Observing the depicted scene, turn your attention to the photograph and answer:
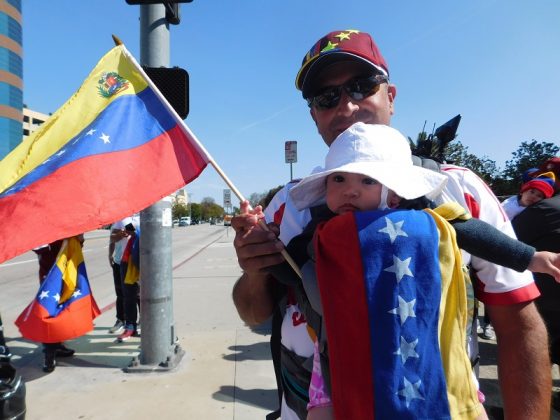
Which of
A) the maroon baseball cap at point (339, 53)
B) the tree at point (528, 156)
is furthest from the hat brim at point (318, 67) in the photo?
the tree at point (528, 156)

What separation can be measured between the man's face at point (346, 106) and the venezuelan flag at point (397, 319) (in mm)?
576

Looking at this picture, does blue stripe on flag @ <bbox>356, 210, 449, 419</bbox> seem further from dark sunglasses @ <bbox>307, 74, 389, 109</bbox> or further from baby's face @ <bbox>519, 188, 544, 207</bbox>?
baby's face @ <bbox>519, 188, 544, 207</bbox>

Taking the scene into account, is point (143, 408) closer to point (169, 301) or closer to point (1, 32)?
point (169, 301)

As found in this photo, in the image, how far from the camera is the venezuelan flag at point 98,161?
63.7 inches

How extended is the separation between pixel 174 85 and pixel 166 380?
319 cm

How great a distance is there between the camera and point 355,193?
1331 millimetres

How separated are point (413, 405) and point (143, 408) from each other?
3.44 meters

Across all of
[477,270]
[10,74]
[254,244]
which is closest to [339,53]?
[254,244]

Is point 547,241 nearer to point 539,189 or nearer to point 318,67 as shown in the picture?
point 539,189

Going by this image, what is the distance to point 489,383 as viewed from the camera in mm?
4055

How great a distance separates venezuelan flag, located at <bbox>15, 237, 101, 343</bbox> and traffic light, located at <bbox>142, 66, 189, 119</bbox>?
2.48m

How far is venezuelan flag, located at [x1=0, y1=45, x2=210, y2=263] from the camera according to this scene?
5.31 ft

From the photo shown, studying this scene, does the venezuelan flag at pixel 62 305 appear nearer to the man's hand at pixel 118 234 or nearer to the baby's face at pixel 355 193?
the man's hand at pixel 118 234

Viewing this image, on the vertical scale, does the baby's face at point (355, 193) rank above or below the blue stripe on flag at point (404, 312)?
above
